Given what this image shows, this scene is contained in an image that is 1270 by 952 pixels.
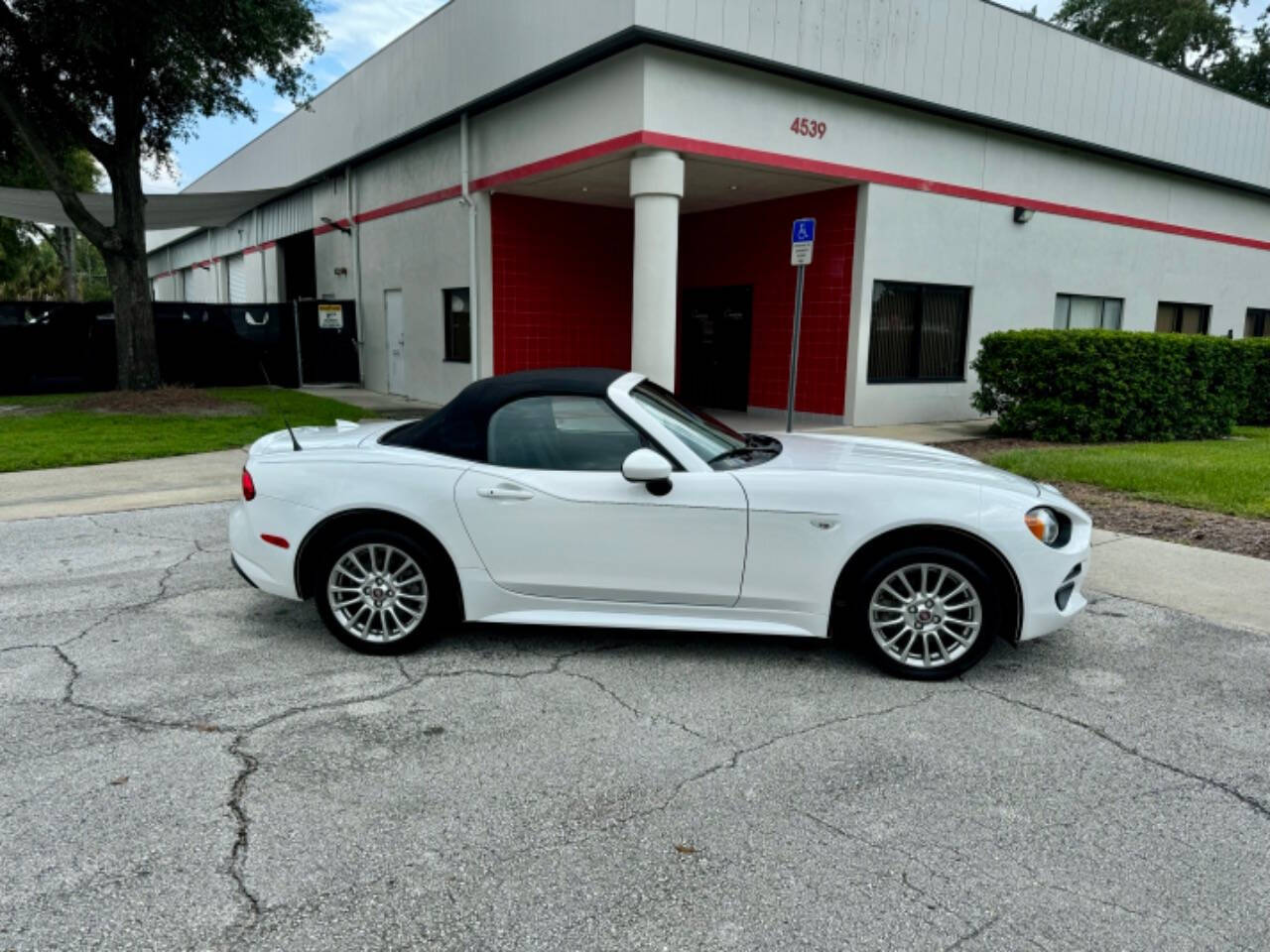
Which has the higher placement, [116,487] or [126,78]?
[126,78]

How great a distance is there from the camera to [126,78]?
46.7 ft

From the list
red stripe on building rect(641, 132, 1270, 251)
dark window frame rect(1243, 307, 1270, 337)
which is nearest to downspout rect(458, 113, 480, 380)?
red stripe on building rect(641, 132, 1270, 251)

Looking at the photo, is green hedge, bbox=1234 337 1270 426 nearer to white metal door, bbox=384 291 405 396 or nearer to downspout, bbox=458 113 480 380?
downspout, bbox=458 113 480 380

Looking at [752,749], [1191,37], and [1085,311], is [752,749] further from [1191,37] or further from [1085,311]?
[1191,37]

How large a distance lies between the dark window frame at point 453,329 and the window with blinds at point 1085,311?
36.9ft

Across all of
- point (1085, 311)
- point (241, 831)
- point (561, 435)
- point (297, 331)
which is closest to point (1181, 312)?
point (1085, 311)

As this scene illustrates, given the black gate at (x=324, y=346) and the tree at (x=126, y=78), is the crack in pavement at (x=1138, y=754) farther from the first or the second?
the black gate at (x=324, y=346)

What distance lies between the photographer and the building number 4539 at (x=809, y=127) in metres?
12.1

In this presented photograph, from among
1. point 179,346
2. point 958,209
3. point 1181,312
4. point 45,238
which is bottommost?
point 179,346

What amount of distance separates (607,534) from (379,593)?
4.02ft

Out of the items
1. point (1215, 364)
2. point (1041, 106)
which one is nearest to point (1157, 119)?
point (1041, 106)

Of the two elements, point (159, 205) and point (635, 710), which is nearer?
point (635, 710)

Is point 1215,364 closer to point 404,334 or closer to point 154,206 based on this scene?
point 404,334

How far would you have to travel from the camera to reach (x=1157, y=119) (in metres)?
16.7
